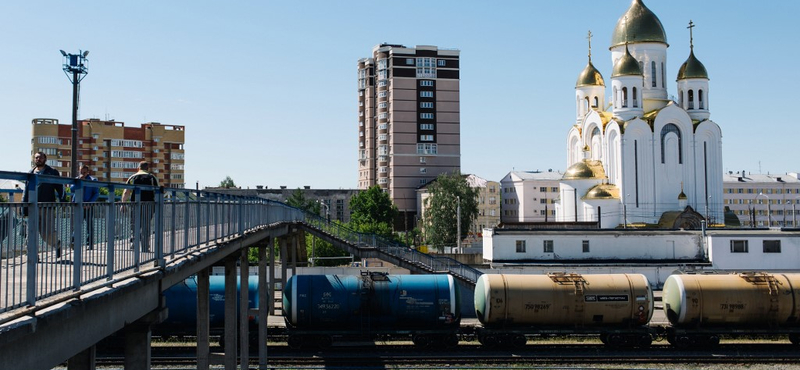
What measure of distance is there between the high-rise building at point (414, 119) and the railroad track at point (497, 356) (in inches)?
3189

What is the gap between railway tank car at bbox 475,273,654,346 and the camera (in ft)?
85.9

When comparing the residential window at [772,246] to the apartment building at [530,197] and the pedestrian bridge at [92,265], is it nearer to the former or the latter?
the pedestrian bridge at [92,265]

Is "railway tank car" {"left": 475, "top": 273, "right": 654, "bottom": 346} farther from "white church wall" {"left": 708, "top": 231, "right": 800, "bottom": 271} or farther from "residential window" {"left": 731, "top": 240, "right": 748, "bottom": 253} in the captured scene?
"residential window" {"left": 731, "top": 240, "right": 748, "bottom": 253}

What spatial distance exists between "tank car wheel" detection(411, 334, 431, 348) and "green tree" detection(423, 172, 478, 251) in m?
54.1

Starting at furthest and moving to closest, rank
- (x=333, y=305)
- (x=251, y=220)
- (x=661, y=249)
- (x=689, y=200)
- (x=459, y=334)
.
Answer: (x=689, y=200) < (x=661, y=249) < (x=459, y=334) < (x=333, y=305) < (x=251, y=220)

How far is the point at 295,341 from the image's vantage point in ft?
85.3

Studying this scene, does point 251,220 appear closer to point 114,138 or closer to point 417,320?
point 417,320

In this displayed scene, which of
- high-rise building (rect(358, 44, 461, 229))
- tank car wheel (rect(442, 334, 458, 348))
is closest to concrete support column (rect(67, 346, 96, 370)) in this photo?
tank car wheel (rect(442, 334, 458, 348))

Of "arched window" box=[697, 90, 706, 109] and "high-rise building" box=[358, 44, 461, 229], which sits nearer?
"arched window" box=[697, 90, 706, 109]

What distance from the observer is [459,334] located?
2827 centimetres

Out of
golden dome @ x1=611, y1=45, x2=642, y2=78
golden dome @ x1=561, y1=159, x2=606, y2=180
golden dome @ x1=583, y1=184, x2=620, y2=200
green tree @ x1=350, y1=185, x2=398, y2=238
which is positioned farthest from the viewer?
green tree @ x1=350, y1=185, x2=398, y2=238

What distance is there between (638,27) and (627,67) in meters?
5.85

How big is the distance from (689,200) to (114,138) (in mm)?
69842

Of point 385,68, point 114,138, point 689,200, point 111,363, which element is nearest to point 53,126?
point 114,138
